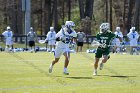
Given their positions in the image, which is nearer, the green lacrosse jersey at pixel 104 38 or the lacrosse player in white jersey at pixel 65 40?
the lacrosse player in white jersey at pixel 65 40

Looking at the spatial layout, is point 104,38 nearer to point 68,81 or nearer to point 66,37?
point 66,37

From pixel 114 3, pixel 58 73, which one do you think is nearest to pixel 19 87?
pixel 58 73

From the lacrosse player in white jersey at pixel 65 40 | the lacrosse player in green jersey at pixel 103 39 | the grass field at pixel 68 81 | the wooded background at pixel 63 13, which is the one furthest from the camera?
the wooded background at pixel 63 13

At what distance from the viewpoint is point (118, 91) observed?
46.8 feet

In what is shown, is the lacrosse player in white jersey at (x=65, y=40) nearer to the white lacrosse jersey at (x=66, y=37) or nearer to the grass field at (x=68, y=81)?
the white lacrosse jersey at (x=66, y=37)

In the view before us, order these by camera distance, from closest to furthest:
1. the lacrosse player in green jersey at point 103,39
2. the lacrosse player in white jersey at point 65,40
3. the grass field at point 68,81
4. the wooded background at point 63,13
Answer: the grass field at point 68,81 → the lacrosse player in white jersey at point 65,40 → the lacrosse player in green jersey at point 103,39 → the wooded background at point 63,13

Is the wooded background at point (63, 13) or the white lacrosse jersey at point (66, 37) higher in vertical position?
the wooded background at point (63, 13)

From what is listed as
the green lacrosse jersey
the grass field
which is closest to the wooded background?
the grass field

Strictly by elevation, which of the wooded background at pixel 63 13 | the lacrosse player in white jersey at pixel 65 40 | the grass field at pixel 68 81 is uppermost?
the wooded background at pixel 63 13

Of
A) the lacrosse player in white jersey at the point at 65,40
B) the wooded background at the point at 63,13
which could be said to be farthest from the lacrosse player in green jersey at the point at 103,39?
the wooded background at the point at 63,13

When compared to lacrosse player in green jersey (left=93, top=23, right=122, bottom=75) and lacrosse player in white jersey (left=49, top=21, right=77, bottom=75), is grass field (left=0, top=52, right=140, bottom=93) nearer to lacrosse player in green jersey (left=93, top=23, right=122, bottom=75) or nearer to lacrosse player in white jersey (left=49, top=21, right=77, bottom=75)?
lacrosse player in green jersey (left=93, top=23, right=122, bottom=75)

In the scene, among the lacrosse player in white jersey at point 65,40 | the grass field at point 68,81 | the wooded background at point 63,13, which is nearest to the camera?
the grass field at point 68,81

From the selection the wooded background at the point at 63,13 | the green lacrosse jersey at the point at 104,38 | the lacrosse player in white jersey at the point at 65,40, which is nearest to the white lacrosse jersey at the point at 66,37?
the lacrosse player in white jersey at the point at 65,40

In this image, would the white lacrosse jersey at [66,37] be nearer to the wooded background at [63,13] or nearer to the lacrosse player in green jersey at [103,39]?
the lacrosse player in green jersey at [103,39]
